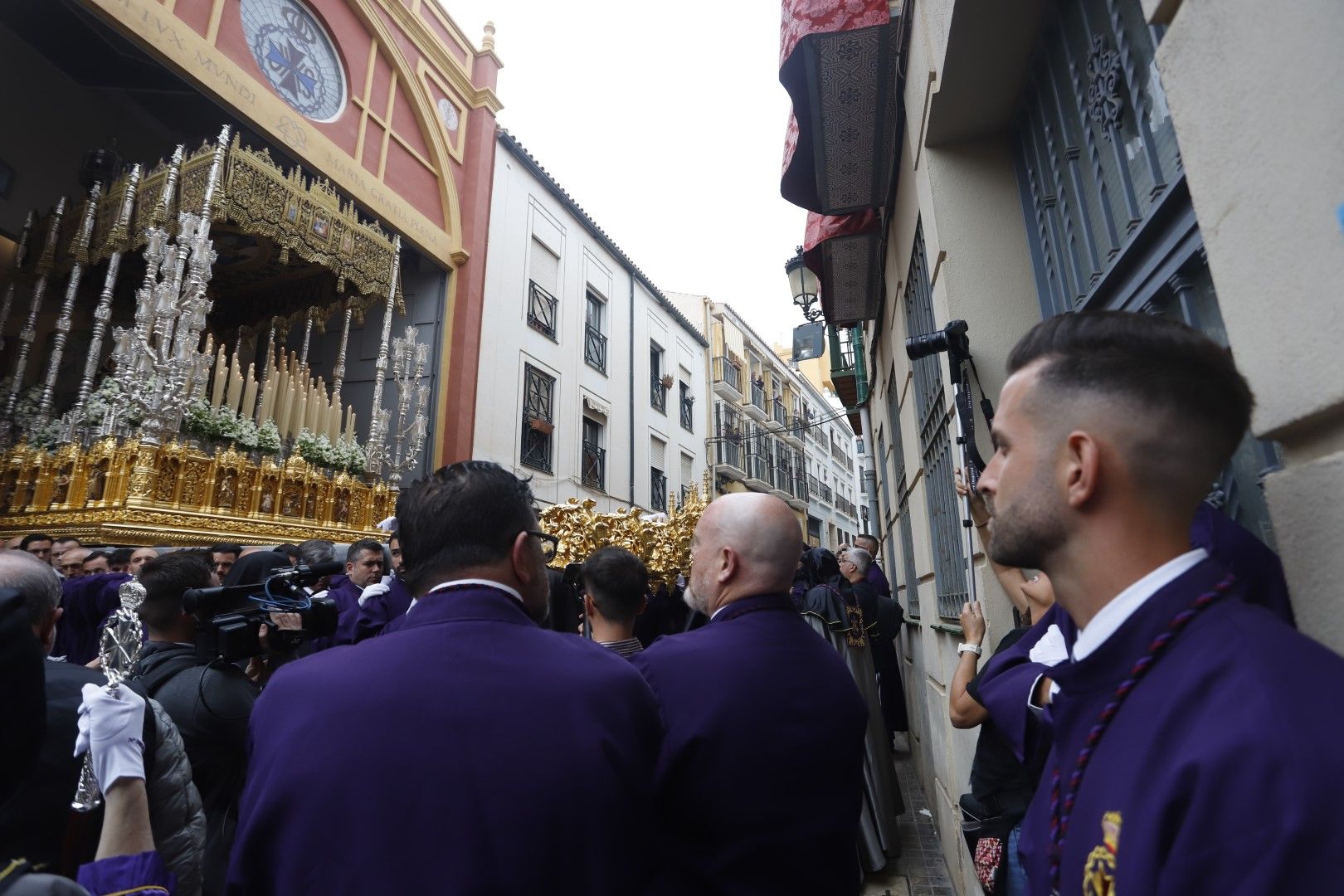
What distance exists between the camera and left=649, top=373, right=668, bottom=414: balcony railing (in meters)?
21.2

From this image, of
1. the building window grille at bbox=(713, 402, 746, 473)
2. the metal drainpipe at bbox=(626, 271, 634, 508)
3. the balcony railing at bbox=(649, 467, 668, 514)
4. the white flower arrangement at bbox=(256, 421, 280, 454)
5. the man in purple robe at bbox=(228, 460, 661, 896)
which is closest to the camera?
the man in purple robe at bbox=(228, 460, 661, 896)

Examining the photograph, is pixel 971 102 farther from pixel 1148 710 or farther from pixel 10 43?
pixel 10 43

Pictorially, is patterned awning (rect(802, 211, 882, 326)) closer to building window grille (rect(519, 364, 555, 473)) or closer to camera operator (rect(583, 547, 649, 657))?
camera operator (rect(583, 547, 649, 657))

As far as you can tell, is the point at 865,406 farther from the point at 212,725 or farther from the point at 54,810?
the point at 54,810

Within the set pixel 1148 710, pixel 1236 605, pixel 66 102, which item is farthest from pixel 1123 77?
pixel 66 102

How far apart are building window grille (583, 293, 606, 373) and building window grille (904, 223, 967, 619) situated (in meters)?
12.9

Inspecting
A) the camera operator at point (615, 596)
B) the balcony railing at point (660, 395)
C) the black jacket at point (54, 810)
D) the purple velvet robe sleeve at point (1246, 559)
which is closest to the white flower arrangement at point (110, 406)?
the camera operator at point (615, 596)

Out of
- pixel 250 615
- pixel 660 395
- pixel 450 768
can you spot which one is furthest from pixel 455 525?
pixel 660 395

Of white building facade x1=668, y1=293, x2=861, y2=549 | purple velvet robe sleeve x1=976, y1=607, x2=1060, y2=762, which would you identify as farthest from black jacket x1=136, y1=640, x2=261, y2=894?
white building facade x1=668, y1=293, x2=861, y2=549

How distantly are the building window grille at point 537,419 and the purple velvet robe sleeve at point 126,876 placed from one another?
12.9 m

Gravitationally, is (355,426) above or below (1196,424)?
above

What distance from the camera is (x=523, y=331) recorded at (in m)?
14.9

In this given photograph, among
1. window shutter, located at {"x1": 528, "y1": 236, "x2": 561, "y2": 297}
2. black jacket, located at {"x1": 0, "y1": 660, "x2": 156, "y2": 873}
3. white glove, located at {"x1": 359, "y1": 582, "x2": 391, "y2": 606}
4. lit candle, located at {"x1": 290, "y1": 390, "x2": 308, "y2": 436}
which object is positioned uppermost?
window shutter, located at {"x1": 528, "y1": 236, "x2": 561, "y2": 297}

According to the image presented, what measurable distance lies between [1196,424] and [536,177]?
1676cm
